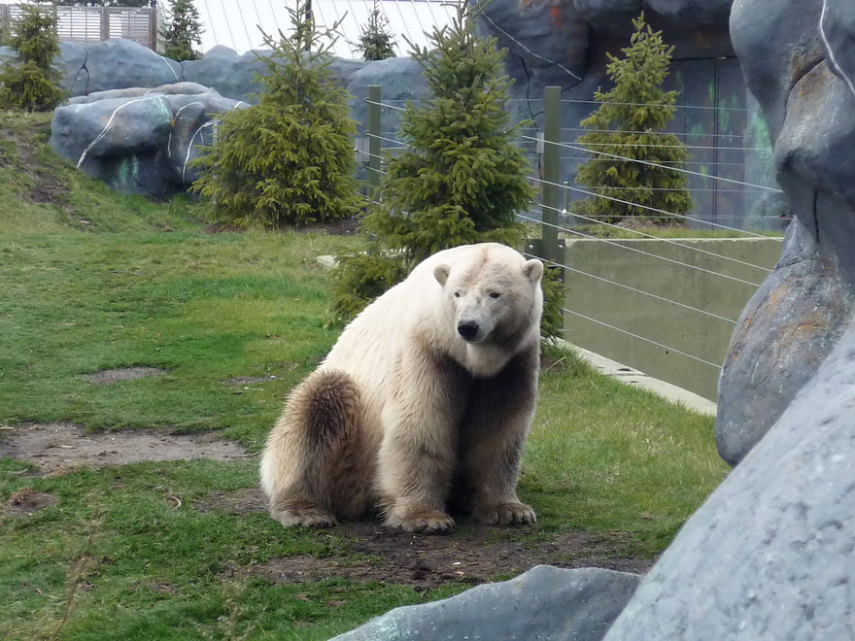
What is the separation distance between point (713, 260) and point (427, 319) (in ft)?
22.6

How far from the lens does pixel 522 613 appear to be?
6.65 feet

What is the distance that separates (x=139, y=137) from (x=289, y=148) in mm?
5057

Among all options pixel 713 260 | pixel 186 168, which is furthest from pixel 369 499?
pixel 186 168

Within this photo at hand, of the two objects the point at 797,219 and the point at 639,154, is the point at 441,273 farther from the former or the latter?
the point at 639,154

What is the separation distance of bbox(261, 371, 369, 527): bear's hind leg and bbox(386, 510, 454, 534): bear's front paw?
0.25m

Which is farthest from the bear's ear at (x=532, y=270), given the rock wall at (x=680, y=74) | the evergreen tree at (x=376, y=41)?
the evergreen tree at (x=376, y=41)

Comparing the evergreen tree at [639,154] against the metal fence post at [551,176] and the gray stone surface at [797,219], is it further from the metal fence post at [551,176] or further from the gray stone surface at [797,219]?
the gray stone surface at [797,219]

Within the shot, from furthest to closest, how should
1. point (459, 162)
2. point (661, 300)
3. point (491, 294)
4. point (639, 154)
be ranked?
point (639, 154)
point (661, 300)
point (459, 162)
point (491, 294)

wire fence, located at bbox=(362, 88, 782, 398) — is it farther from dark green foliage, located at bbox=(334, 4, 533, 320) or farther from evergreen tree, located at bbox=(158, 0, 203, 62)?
evergreen tree, located at bbox=(158, 0, 203, 62)

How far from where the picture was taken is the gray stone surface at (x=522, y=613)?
199cm

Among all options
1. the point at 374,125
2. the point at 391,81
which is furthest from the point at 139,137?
the point at 374,125

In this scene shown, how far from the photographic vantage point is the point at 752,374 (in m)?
2.15

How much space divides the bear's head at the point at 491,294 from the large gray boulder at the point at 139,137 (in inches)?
550

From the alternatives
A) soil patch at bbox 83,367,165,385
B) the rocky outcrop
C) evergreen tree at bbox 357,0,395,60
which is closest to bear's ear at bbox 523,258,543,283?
the rocky outcrop
